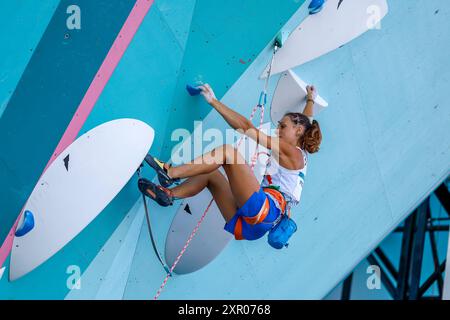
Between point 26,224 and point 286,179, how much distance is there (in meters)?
1.12

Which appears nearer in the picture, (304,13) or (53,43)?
(53,43)

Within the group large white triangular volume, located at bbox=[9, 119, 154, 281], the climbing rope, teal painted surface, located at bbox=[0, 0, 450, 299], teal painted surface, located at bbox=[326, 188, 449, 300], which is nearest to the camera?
large white triangular volume, located at bbox=[9, 119, 154, 281]

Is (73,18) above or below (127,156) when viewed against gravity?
above

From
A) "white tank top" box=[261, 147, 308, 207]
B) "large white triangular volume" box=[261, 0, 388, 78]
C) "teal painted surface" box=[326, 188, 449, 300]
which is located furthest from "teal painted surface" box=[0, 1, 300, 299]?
"teal painted surface" box=[326, 188, 449, 300]

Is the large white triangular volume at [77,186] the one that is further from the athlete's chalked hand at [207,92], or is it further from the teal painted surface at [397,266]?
the teal painted surface at [397,266]


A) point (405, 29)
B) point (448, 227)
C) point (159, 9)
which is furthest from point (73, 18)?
point (448, 227)

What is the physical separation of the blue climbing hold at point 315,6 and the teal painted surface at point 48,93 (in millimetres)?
849

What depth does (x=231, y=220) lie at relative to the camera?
3.27 metres

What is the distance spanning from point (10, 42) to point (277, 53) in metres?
1.19

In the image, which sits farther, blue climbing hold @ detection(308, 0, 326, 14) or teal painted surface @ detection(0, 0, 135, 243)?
blue climbing hold @ detection(308, 0, 326, 14)

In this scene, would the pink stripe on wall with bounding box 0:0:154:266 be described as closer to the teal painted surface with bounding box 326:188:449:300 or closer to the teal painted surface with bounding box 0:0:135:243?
the teal painted surface with bounding box 0:0:135:243

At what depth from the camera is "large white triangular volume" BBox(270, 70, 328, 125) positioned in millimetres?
3532

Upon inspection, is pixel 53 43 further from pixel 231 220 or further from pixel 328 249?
pixel 328 249

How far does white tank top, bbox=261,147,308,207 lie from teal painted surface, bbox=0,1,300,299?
423 mm
